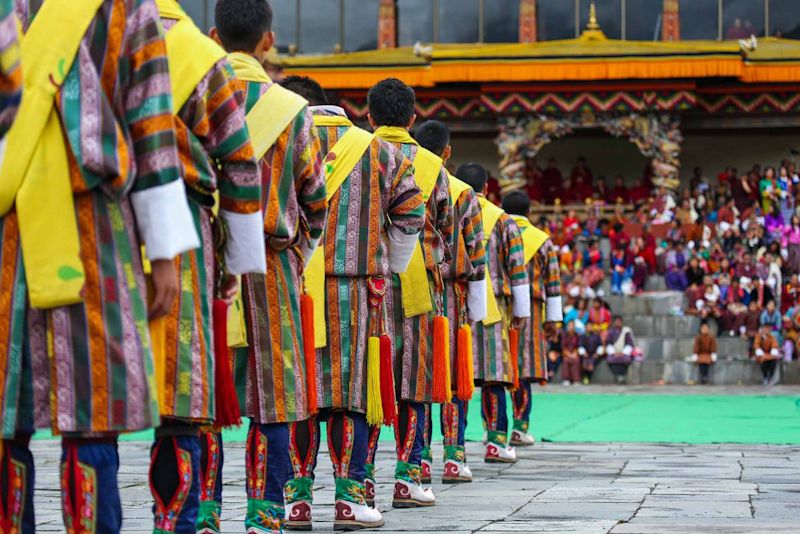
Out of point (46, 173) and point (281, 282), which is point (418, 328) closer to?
point (281, 282)

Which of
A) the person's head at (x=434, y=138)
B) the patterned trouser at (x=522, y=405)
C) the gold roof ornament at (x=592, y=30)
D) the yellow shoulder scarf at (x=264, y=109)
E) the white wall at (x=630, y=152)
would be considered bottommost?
the patterned trouser at (x=522, y=405)

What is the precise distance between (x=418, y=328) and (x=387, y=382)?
0.76 m

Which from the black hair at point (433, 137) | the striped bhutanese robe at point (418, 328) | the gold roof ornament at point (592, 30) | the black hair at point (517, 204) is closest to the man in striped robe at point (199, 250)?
the striped bhutanese robe at point (418, 328)

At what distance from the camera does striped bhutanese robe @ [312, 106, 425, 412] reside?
5660 millimetres

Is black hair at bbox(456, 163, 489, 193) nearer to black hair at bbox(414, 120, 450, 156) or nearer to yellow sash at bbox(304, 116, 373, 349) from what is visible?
black hair at bbox(414, 120, 450, 156)

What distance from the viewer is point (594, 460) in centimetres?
872

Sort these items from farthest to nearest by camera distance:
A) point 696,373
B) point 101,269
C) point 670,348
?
point 670,348 < point 696,373 < point 101,269

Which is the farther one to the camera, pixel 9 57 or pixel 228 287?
pixel 228 287

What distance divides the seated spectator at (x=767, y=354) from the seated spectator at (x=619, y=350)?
156 centimetres

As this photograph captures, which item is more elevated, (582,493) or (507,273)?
(507,273)

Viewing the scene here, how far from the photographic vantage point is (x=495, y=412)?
8.84 m

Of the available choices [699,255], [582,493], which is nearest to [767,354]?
[699,255]

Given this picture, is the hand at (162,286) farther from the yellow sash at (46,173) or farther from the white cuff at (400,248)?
the white cuff at (400,248)

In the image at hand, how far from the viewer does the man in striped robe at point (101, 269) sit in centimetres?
317
